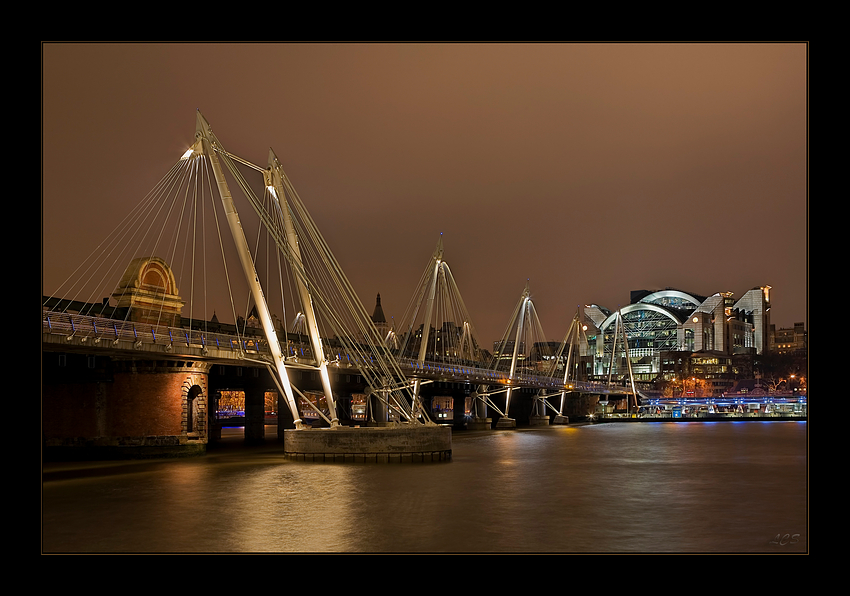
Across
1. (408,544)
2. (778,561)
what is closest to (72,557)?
(408,544)

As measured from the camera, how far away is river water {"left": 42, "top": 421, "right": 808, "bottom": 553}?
874 inches

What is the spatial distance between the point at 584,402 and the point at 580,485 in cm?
12421

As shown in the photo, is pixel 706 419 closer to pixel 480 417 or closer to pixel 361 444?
pixel 480 417

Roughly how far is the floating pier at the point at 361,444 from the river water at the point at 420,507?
0.59 meters

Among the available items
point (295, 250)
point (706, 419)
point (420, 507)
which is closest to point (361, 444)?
point (295, 250)

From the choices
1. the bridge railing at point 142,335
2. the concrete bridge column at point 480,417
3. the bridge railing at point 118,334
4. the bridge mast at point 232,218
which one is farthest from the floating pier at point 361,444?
the concrete bridge column at point 480,417

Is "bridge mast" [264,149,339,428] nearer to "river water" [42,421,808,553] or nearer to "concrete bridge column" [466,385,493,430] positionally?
"river water" [42,421,808,553]

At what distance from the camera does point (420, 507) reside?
2808cm

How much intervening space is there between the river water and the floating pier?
585mm

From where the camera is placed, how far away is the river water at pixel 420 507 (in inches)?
874

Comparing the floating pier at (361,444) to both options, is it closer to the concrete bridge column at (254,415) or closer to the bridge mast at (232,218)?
the bridge mast at (232,218)

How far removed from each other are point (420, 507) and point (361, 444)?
13490mm

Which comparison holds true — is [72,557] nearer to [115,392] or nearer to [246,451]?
[115,392]
